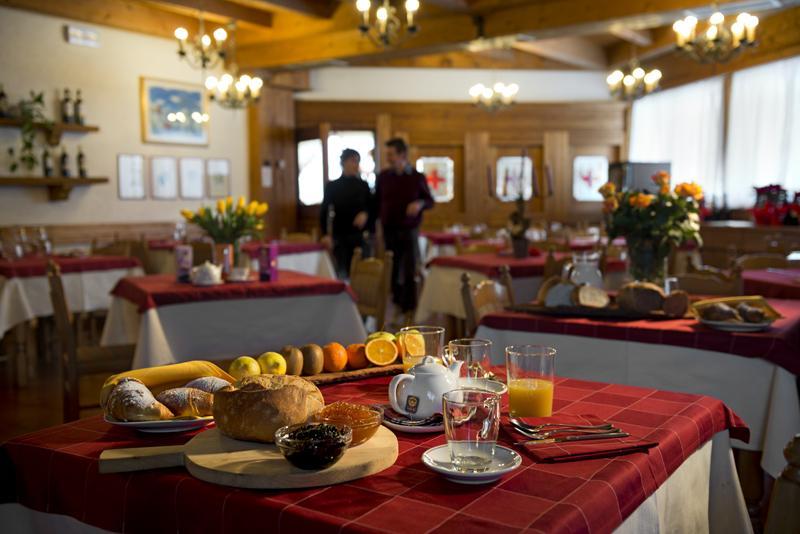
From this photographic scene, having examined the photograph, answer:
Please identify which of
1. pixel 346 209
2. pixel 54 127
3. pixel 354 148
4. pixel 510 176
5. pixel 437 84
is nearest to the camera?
pixel 346 209

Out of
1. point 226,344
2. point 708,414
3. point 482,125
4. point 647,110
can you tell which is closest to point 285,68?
point 482,125

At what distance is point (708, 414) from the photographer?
1579 mm

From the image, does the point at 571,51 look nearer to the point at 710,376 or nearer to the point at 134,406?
the point at 710,376

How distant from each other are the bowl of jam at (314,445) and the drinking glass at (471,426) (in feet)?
0.56

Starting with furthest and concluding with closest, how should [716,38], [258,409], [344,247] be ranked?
[344,247] < [716,38] < [258,409]

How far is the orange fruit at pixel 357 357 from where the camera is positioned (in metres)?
1.92

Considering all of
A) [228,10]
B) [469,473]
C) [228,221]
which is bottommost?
[469,473]

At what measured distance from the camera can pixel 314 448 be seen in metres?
1.14

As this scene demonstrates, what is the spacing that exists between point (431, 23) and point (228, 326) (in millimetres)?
5786

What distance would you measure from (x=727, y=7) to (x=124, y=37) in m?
6.42

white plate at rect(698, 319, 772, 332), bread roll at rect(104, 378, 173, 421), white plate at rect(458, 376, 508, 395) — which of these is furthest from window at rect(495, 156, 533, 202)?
bread roll at rect(104, 378, 173, 421)

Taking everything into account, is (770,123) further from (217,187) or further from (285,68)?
(217,187)

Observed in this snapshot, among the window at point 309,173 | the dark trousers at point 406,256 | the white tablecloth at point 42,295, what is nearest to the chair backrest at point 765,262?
the dark trousers at point 406,256

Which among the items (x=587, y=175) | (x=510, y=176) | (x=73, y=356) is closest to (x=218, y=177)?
(x=510, y=176)
